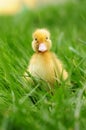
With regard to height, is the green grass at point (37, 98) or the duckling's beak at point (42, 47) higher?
the duckling's beak at point (42, 47)

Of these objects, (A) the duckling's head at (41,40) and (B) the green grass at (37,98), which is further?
(A) the duckling's head at (41,40)

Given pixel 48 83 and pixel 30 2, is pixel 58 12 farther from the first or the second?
pixel 48 83

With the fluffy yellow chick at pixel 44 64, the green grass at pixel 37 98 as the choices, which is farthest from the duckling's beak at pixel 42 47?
the green grass at pixel 37 98

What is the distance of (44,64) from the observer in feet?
8.16

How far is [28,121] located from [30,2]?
7.56 meters

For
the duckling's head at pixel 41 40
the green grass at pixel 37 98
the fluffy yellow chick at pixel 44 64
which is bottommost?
the green grass at pixel 37 98

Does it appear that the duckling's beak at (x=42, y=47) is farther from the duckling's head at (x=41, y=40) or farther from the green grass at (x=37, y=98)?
the green grass at (x=37, y=98)

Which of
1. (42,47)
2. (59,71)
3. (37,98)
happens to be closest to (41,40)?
(42,47)

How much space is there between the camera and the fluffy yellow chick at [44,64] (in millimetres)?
2473

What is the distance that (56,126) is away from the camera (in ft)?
6.40

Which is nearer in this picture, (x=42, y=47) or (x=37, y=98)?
(x=37, y=98)

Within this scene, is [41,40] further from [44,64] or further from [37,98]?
[37,98]

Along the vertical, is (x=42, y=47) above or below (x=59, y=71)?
above

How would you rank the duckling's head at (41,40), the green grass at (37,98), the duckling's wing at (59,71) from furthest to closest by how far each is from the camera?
1. the duckling's head at (41,40)
2. the duckling's wing at (59,71)
3. the green grass at (37,98)
